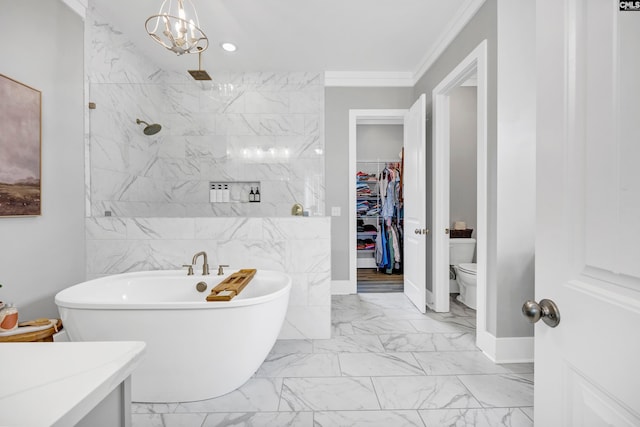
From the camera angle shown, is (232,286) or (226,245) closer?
(232,286)

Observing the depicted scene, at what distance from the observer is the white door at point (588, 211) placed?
48 cm

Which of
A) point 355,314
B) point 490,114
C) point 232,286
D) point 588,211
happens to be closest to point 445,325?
point 355,314

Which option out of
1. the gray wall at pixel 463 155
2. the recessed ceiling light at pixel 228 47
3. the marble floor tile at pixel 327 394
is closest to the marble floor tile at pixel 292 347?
the marble floor tile at pixel 327 394

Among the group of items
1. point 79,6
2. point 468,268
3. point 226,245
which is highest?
point 79,6

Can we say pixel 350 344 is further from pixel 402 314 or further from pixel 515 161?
pixel 515 161

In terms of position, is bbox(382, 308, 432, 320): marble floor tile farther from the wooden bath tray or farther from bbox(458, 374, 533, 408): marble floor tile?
the wooden bath tray

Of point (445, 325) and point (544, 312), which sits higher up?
point (544, 312)

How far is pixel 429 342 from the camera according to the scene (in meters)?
2.39

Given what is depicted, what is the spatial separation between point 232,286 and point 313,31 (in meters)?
2.35

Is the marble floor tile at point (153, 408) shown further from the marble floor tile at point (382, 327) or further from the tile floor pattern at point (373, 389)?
the marble floor tile at point (382, 327)

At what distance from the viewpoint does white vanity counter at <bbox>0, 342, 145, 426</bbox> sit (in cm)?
41

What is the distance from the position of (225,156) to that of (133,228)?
146 centimetres

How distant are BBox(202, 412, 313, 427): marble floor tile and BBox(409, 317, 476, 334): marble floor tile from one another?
1.44 metres

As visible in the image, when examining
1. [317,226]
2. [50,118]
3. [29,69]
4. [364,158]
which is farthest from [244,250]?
[364,158]
